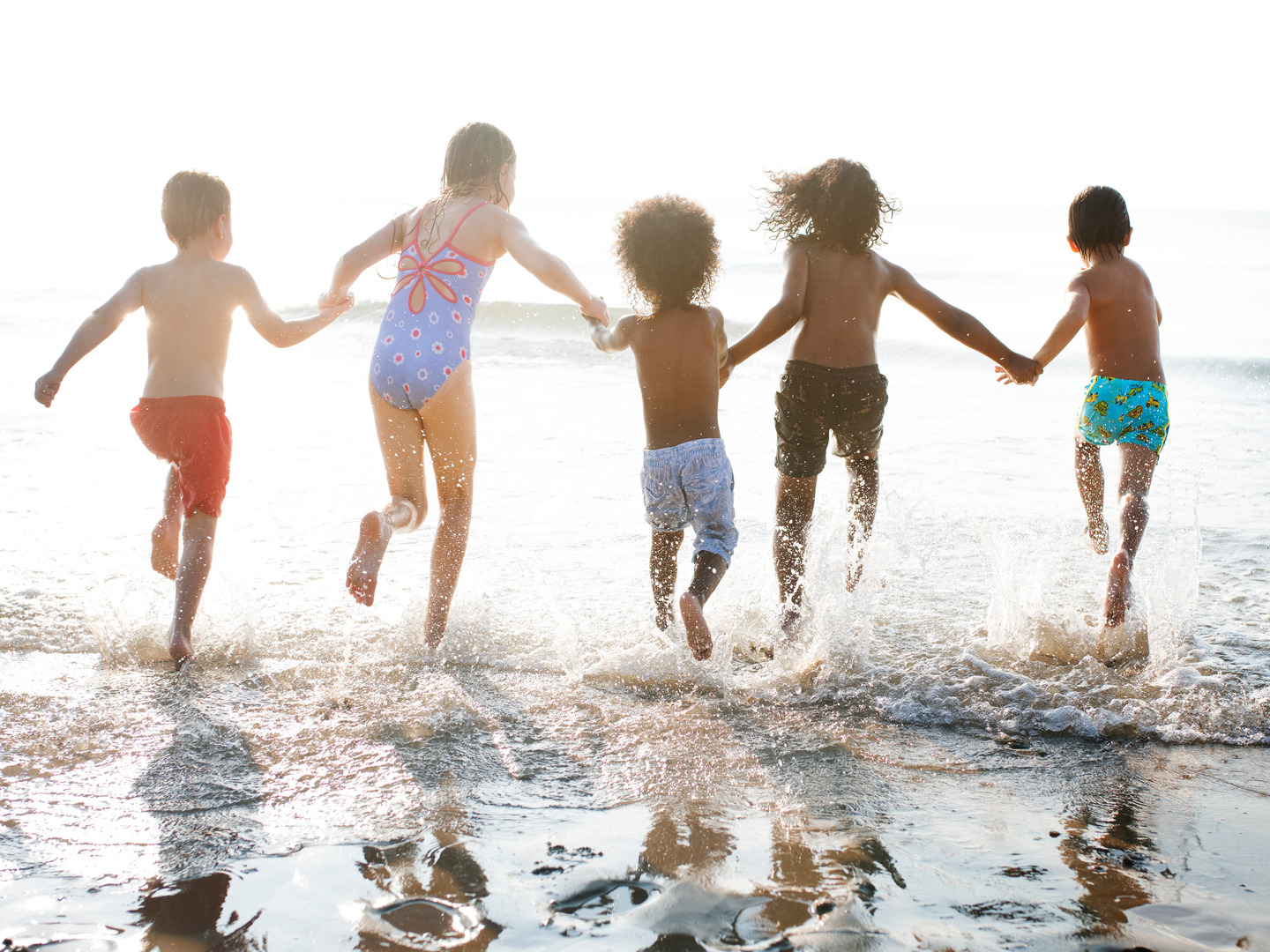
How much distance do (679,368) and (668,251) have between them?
0.41 meters

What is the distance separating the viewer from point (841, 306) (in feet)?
12.4

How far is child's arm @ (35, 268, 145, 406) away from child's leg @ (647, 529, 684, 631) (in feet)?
6.78

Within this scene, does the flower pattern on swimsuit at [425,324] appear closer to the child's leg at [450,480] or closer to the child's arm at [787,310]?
the child's leg at [450,480]

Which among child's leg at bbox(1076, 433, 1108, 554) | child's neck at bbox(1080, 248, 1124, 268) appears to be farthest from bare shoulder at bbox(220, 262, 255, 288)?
child's leg at bbox(1076, 433, 1108, 554)

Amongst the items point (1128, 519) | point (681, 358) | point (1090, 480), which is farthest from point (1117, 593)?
point (681, 358)

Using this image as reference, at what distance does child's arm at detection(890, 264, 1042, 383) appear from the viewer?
150 inches

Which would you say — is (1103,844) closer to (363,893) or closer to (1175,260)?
(363,893)

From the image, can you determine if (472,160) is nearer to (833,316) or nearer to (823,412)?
(833,316)

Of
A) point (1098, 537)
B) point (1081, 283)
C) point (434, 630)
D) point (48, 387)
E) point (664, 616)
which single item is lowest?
point (434, 630)

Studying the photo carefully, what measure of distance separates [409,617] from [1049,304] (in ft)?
54.1

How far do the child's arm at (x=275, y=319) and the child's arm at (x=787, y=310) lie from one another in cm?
146

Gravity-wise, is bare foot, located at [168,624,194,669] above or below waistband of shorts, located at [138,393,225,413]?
below

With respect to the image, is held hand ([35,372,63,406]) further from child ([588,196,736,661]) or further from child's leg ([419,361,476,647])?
child ([588,196,736,661])

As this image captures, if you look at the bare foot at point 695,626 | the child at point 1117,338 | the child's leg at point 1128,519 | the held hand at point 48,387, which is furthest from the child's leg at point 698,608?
the held hand at point 48,387
